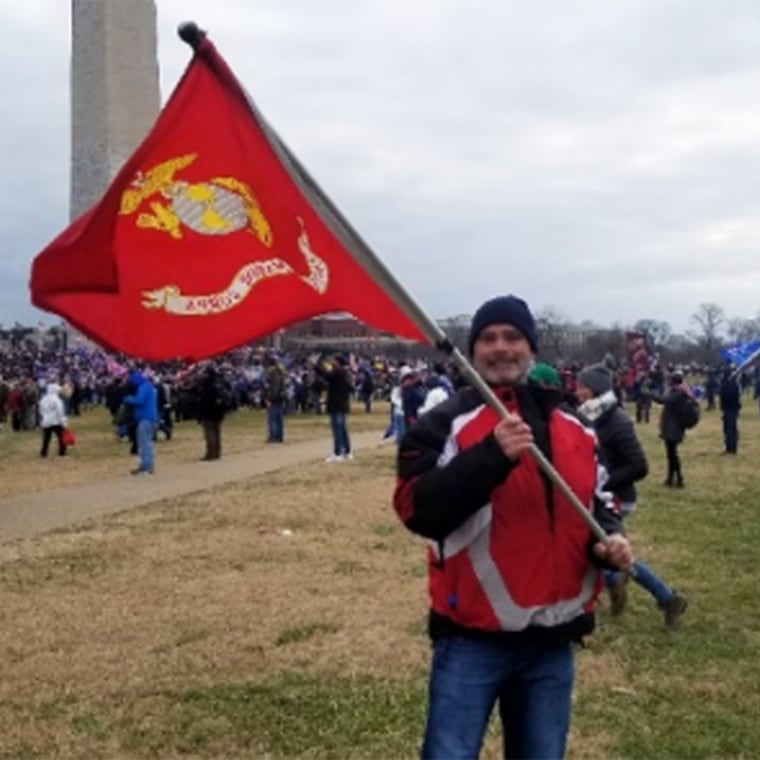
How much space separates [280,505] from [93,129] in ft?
127

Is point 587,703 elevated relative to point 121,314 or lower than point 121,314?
lower

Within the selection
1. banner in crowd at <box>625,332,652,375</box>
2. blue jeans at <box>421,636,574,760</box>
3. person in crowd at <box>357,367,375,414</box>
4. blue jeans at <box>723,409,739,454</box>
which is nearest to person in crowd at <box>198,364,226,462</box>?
blue jeans at <box>723,409,739,454</box>

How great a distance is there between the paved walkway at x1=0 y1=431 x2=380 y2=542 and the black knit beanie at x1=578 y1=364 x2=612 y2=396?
6005 mm

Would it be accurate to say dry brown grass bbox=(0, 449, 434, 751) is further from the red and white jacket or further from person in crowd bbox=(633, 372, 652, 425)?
person in crowd bbox=(633, 372, 652, 425)

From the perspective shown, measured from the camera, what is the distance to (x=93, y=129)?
48219mm

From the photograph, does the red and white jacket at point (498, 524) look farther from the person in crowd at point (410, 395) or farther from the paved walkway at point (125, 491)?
the person in crowd at point (410, 395)

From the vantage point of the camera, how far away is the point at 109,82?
155 feet

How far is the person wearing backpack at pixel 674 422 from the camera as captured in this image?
15.4 metres

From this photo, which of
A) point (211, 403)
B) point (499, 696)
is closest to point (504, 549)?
point (499, 696)

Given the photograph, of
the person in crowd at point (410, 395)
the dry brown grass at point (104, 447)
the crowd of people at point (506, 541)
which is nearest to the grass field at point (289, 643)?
the crowd of people at point (506, 541)

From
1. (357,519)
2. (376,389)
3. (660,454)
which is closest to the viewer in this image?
(357,519)

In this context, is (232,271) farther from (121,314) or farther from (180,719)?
(180,719)

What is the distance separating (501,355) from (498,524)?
0.49 metres

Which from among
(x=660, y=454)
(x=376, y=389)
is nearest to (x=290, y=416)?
(x=376, y=389)
